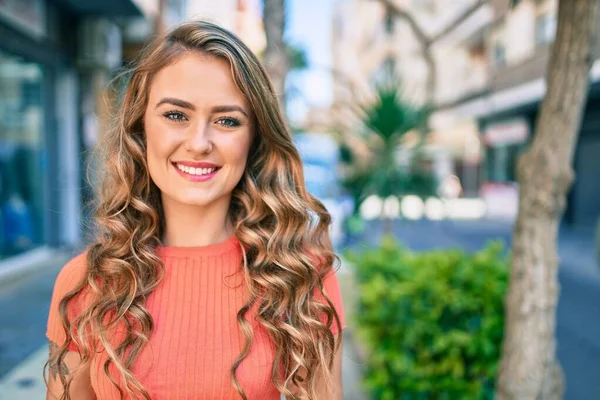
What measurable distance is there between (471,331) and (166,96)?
2536mm

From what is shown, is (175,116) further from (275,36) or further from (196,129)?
(275,36)

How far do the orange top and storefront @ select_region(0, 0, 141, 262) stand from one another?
6.16 metres

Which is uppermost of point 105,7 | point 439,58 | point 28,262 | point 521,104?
point 439,58

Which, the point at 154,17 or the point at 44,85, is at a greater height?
the point at 154,17

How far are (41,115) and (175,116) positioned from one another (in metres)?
8.11

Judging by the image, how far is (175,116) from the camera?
59.6 inches

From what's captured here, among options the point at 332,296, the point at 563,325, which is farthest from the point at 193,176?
the point at 563,325

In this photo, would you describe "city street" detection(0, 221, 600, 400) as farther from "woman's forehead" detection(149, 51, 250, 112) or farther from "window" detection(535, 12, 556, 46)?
"window" detection(535, 12, 556, 46)

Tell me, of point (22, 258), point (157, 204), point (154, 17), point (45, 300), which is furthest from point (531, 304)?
point (154, 17)

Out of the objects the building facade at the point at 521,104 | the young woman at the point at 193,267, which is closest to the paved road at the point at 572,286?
the building facade at the point at 521,104

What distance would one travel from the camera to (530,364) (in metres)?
2.78

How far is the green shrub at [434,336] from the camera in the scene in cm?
326

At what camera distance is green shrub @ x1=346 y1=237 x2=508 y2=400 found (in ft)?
10.7

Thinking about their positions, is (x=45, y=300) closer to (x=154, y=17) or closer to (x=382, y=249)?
(x=382, y=249)
